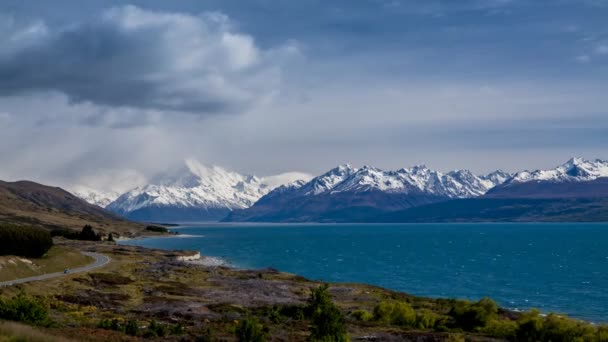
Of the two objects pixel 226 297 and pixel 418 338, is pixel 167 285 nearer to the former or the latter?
pixel 226 297

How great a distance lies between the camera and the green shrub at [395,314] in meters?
56.5

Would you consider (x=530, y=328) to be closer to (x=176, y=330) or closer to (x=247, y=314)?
(x=247, y=314)

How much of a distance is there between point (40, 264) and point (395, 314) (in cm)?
5475

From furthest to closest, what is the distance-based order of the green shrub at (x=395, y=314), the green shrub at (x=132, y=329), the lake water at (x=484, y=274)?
1. the lake water at (x=484, y=274)
2. the green shrub at (x=395, y=314)
3. the green shrub at (x=132, y=329)

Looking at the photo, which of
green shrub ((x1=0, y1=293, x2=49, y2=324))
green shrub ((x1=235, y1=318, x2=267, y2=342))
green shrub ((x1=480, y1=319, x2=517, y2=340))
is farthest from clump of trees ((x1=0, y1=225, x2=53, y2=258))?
green shrub ((x1=480, y1=319, x2=517, y2=340))

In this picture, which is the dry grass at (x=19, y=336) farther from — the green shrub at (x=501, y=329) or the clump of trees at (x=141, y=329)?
the green shrub at (x=501, y=329)

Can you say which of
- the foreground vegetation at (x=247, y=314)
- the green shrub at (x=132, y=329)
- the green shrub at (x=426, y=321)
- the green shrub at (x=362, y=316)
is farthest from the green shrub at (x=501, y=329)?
the green shrub at (x=132, y=329)

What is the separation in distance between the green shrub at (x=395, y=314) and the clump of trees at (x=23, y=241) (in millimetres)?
55219

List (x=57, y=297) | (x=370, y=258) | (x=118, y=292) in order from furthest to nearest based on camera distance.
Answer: (x=370, y=258), (x=118, y=292), (x=57, y=297)

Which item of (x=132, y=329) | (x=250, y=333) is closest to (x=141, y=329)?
(x=132, y=329)

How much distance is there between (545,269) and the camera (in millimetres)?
144750

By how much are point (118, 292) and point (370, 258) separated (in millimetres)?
118876

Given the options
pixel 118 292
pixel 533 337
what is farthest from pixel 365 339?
pixel 118 292

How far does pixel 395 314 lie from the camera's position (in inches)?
2271
